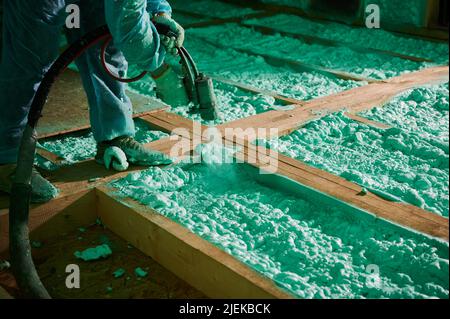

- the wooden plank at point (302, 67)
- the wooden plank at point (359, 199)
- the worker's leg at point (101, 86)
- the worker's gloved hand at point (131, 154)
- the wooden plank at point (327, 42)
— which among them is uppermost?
the worker's leg at point (101, 86)

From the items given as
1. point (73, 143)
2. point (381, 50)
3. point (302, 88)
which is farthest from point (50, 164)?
point (381, 50)

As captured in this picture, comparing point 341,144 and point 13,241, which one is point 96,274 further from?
point 341,144

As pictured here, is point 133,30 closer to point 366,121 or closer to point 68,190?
point 68,190

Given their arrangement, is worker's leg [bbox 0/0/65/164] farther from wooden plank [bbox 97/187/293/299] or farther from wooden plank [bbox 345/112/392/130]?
wooden plank [bbox 345/112/392/130]

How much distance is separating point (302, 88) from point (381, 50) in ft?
3.24

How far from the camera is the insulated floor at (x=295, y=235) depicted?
1.83m

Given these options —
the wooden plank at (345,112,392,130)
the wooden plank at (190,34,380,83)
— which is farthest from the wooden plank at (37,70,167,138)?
the wooden plank at (190,34,380,83)

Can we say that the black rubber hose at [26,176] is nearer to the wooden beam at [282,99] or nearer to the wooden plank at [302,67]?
the wooden beam at [282,99]

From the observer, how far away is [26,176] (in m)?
1.99

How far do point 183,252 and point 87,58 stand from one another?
93cm

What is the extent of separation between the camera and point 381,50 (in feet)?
14.0

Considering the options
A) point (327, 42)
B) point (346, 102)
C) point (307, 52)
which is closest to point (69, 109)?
point (346, 102)

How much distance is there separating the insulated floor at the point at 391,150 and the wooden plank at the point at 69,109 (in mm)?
853

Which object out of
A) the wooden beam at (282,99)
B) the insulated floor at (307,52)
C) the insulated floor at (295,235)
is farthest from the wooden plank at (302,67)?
the insulated floor at (295,235)
